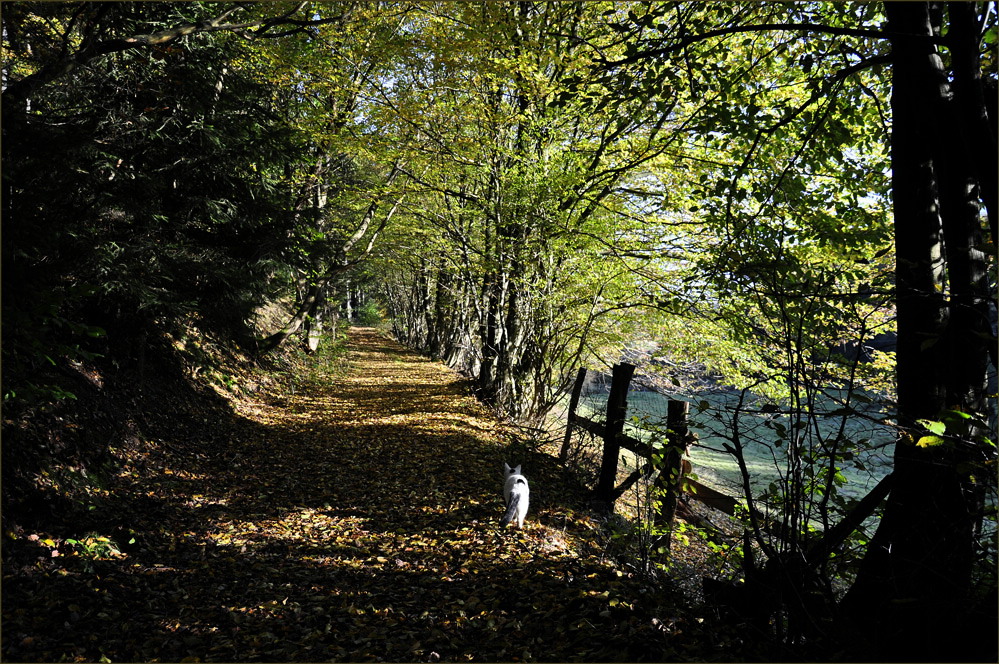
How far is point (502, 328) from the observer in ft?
38.3

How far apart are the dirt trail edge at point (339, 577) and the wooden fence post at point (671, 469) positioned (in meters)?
0.89

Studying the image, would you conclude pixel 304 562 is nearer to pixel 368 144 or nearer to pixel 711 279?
pixel 711 279

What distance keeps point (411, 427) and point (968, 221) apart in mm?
8697

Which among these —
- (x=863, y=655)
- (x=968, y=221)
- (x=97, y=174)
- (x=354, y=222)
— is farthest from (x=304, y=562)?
(x=354, y=222)

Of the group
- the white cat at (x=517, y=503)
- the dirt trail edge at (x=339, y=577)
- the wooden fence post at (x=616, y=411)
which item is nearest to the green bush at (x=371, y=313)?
the dirt trail edge at (x=339, y=577)

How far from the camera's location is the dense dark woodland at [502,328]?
2.94 m

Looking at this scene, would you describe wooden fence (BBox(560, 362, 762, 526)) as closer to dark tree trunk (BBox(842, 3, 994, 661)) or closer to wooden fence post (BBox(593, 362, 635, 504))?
wooden fence post (BBox(593, 362, 635, 504))

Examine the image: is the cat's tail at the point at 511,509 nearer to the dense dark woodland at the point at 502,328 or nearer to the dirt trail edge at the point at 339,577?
the dirt trail edge at the point at 339,577

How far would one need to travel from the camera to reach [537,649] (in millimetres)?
3625

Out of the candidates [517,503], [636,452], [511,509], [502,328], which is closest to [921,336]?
[636,452]

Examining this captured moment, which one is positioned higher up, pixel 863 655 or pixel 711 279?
pixel 711 279

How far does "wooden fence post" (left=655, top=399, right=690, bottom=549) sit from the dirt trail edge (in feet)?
2.93

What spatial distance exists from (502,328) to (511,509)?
250 inches

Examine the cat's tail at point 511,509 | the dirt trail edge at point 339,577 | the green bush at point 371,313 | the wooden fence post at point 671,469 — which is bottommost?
the dirt trail edge at point 339,577
